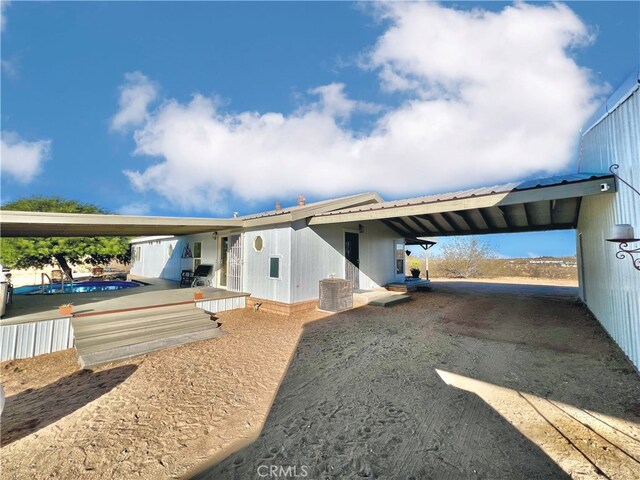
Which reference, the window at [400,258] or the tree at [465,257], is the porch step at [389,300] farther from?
the tree at [465,257]

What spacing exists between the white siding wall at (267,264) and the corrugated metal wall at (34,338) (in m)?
4.47

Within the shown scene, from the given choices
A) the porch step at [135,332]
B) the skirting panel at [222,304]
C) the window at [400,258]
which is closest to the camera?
the porch step at [135,332]

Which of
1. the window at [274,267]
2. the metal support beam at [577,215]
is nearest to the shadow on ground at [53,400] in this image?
the window at [274,267]

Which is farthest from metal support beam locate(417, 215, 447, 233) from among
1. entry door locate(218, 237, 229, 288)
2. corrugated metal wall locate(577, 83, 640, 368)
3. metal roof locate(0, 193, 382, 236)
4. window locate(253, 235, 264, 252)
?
entry door locate(218, 237, 229, 288)

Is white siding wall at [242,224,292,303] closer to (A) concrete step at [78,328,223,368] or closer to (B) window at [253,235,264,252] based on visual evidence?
(B) window at [253,235,264,252]

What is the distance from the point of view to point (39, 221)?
5645mm

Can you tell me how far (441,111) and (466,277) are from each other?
13912 millimetres

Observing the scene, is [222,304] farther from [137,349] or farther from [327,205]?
[327,205]

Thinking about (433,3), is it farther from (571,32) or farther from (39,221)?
(39,221)

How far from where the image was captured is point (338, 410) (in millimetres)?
3061

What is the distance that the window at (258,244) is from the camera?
8781mm

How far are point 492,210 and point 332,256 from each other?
514 centimetres

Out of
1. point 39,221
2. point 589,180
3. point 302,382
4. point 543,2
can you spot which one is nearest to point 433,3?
point 543,2

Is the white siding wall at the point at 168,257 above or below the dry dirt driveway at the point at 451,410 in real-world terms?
above
